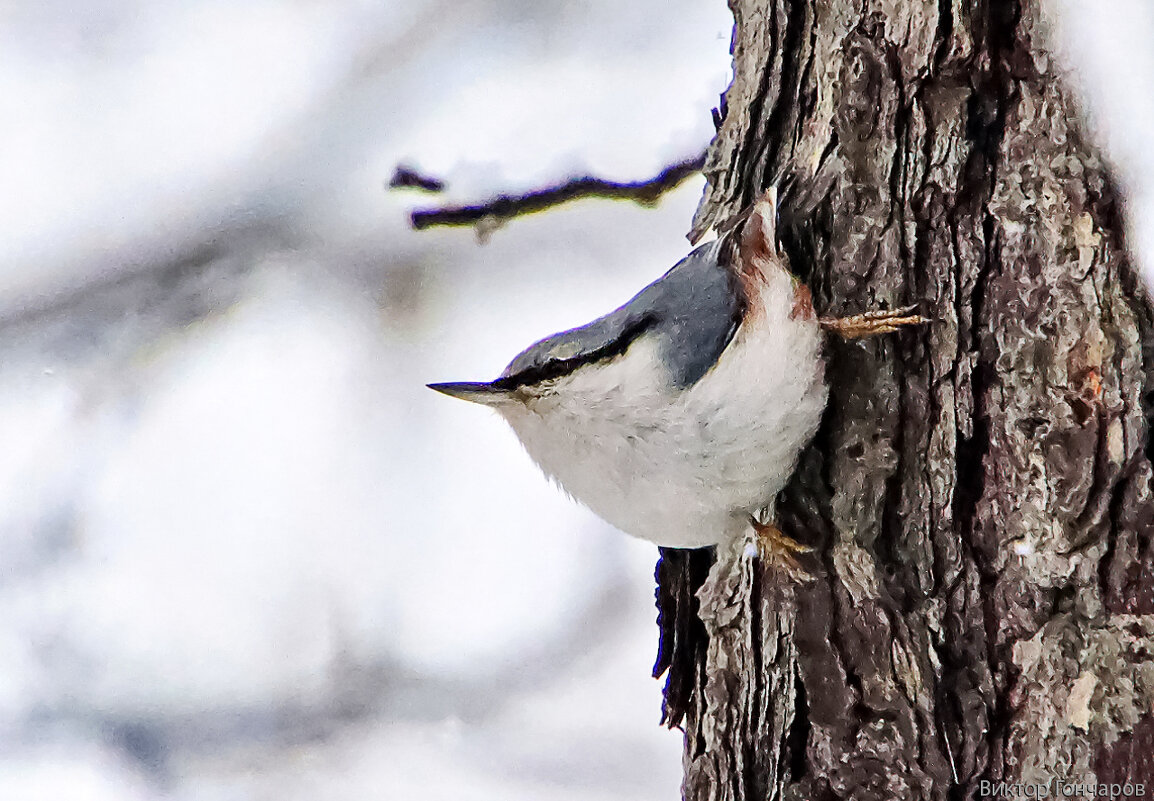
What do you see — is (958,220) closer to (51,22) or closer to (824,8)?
(824,8)

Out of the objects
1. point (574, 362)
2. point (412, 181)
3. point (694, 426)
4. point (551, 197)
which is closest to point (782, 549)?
point (694, 426)

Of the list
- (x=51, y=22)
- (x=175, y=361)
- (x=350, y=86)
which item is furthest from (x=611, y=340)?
(x=51, y=22)

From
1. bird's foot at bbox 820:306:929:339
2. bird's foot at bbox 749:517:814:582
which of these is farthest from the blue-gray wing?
bird's foot at bbox 749:517:814:582

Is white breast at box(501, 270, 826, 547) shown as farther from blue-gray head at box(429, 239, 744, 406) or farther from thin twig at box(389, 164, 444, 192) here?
thin twig at box(389, 164, 444, 192)

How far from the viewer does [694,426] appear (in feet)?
3.09

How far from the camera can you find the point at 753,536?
1073 mm

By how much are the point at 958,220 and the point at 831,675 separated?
538 mm

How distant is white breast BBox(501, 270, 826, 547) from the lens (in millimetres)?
944

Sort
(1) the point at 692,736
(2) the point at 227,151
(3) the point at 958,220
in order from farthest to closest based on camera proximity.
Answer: (2) the point at 227,151 < (1) the point at 692,736 < (3) the point at 958,220

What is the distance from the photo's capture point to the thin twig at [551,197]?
1.85 metres

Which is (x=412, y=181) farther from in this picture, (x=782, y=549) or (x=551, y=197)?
(x=782, y=549)

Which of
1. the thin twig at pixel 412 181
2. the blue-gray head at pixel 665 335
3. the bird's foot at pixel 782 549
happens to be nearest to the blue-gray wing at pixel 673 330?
the blue-gray head at pixel 665 335

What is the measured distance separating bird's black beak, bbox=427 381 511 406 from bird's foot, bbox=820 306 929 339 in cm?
38

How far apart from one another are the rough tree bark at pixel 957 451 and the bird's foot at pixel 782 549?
0.02 meters
